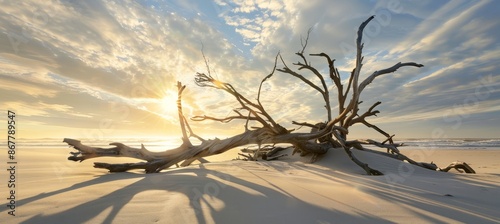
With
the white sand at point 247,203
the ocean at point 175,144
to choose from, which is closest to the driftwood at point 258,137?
the white sand at point 247,203

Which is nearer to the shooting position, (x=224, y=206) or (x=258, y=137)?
(x=224, y=206)

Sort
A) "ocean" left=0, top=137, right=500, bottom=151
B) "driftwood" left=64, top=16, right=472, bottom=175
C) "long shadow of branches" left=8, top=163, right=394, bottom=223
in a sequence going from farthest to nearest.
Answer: "ocean" left=0, top=137, right=500, bottom=151, "driftwood" left=64, top=16, right=472, bottom=175, "long shadow of branches" left=8, top=163, right=394, bottom=223

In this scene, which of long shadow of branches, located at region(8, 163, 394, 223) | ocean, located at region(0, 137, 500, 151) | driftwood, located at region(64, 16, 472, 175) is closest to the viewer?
long shadow of branches, located at region(8, 163, 394, 223)

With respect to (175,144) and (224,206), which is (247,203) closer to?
(224,206)

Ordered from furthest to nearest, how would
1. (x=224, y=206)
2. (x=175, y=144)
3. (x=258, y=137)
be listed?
(x=175, y=144), (x=258, y=137), (x=224, y=206)

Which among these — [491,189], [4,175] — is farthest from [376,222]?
[4,175]

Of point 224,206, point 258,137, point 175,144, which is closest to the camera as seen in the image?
point 224,206

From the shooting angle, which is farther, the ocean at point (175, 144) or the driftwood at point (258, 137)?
the ocean at point (175, 144)

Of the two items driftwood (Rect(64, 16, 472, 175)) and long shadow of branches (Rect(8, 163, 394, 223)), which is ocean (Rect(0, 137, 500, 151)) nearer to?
driftwood (Rect(64, 16, 472, 175))

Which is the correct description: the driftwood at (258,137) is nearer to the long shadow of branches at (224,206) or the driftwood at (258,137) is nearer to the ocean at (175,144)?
the long shadow of branches at (224,206)

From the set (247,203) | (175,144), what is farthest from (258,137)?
(175,144)

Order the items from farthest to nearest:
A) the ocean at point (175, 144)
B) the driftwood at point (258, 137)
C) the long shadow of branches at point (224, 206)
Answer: the ocean at point (175, 144), the driftwood at point (258, 137), the long shadow of branches at point (224, 206)

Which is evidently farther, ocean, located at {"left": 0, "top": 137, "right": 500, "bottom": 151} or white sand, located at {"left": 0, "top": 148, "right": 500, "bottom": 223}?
ocean, located at {"left": 0, "top": 137, "right": 500, "bottom": 151}

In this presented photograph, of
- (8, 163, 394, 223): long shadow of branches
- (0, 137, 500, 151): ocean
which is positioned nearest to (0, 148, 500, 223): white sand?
(8, 163, 394, 223): long shadow of branches
